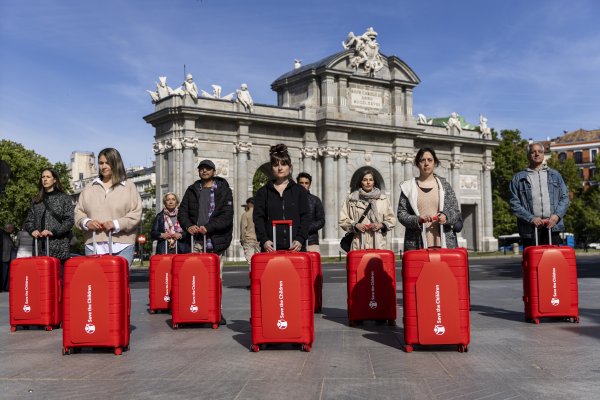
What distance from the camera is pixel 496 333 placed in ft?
27.3

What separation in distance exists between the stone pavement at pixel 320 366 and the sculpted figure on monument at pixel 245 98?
34835mm

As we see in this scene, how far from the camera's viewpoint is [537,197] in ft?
31.5

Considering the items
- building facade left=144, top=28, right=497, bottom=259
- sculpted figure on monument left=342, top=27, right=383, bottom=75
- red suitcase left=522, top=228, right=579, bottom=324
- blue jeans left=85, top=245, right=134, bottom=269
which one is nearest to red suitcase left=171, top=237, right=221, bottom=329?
blue jeans left=85, top=245, right=134, bottom=269

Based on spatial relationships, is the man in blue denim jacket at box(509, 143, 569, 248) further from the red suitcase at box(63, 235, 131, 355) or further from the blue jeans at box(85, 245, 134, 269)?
the red suitcase at box(63, 235, 131, 355)

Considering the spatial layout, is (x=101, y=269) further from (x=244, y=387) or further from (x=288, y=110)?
(x=288, y=110)

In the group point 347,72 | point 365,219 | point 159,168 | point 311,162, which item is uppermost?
point 347,72

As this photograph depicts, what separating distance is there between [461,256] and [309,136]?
1549 inches

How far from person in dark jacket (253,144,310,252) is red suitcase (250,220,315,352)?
0.75 meters

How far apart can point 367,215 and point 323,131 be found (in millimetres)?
36175

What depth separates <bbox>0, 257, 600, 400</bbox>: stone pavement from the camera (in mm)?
5352

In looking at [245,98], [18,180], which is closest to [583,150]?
[245,98]

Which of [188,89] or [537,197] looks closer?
[537,197]

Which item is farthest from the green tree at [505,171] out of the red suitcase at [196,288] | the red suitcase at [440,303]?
the red suitcase at [440,303]

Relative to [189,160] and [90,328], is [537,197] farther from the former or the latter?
[189,160]
